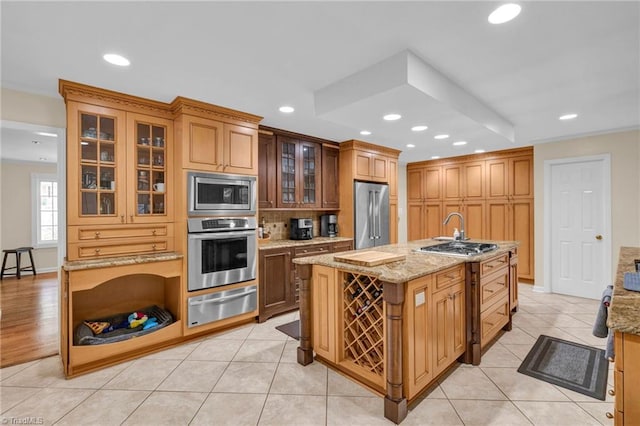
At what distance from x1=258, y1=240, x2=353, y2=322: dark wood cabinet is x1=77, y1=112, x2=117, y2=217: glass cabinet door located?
1.61m

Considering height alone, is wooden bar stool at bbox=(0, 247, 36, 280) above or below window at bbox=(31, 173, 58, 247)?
below

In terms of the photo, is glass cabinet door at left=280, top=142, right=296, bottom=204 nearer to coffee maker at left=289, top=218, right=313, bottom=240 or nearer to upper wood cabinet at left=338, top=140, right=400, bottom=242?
coffee maker at left=289, top=218, right=313, bottom=240

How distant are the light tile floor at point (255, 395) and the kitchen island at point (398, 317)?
15 cm

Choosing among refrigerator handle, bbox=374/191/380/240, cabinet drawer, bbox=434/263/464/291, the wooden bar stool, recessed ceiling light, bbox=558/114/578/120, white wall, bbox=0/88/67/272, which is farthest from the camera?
white wall, bbox=0/88/67/272

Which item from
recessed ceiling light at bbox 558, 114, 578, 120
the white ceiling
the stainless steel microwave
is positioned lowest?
the stainless steel microwave

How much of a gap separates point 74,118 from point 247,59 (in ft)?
5.53

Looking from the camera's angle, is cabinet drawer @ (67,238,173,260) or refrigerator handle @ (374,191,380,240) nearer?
cabinet drawer @ (67,238,173,260)

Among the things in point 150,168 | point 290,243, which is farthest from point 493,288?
point 150,168

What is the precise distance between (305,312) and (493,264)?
6.06 ft

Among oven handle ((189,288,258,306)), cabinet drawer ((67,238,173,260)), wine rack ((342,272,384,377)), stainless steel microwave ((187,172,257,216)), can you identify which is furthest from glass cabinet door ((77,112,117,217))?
wine rack ((342,272,384,377))

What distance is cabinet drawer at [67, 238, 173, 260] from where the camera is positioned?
2549 millimetres

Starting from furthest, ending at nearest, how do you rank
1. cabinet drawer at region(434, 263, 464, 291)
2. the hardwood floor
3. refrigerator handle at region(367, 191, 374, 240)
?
refrigerator handle at region(367, 191, 374, 240) → the hardwood floor → cabinet drawer at region(434, 263, 464, 291)

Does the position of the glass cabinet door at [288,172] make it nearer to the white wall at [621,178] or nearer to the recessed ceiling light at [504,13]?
the recessed ceiling light at [504,13]

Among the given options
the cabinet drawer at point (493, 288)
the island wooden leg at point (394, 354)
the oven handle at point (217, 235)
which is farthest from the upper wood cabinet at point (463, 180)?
the island wooden leg at point (394, 354)
